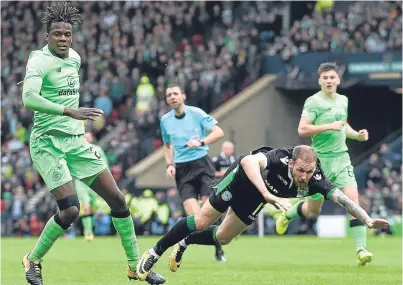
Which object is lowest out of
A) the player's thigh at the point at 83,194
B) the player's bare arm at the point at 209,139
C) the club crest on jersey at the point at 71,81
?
the player's thigh at the point at 83,194

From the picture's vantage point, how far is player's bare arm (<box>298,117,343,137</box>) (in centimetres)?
1387

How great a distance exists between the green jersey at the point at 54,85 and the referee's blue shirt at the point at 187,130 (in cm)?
438

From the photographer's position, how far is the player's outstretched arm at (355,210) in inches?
373

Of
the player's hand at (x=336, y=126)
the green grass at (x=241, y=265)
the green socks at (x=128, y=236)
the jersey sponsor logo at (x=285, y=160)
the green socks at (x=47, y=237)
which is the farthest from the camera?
the player's hand at (x=336, y=126)

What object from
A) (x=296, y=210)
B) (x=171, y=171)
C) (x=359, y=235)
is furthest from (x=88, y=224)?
(x=359, y=235)

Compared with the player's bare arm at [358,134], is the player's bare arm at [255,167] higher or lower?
higher

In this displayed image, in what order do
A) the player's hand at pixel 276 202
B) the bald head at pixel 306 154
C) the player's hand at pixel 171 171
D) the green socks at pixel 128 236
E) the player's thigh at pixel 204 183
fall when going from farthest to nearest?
the player's thigh at pixel 204 183, the player's hand at pixel 171 171, the green socks at pixel 128 236, the bald head at pixel 306 154, the player's hand at pixel 276 202

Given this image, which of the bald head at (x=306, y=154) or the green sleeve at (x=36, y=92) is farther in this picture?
the green sleeve at (x=36, y=92)

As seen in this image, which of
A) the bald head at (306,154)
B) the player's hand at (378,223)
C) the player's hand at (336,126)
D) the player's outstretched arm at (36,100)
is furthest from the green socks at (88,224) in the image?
the player's hand at (378,223)

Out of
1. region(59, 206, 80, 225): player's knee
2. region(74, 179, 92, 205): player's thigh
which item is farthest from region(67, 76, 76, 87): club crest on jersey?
region(74, 179, 92, 205): player's thigh

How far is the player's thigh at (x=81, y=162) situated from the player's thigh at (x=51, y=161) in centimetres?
7

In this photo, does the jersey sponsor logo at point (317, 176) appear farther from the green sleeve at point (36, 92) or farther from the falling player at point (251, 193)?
the green sleeve at point (36, 92)

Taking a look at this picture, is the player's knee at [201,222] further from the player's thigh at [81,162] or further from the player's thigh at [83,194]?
the player's thigh at [83,194]

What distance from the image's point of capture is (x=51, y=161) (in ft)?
35.1
